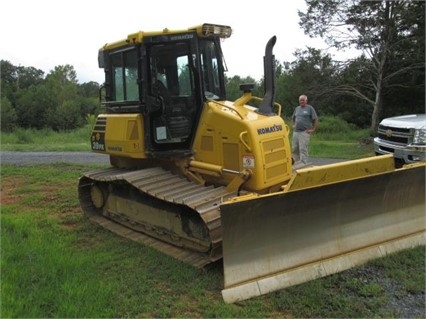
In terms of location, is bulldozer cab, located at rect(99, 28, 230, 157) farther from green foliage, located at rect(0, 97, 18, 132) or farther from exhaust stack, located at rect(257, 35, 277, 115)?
green foliage, located at rect(0, 97, 18, 132)

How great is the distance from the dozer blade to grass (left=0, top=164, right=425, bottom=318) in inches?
5.7

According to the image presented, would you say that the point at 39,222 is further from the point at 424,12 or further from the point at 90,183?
the point at 424,12

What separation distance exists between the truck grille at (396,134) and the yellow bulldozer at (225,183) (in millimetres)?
3658

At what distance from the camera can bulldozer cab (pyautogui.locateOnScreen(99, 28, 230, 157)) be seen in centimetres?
578

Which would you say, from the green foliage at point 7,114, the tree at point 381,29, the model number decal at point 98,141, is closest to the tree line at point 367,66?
the tree at point 381,29

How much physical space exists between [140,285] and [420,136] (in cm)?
660

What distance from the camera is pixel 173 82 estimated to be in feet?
19.4

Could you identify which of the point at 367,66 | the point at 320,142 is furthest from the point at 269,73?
the point at 367,66

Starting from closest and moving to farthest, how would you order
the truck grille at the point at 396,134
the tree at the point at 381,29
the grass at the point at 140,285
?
the grass at the point at 140,285
the truck grille at the point at 396,134
the tree at the point at 381,29

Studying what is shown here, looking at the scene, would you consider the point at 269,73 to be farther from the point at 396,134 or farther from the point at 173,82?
the point at 396,134

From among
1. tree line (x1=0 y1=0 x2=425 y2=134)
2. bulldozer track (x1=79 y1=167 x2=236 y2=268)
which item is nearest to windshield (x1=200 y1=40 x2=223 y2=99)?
bulldozer track (x1=79 y1=167 x2=236 y2=268)

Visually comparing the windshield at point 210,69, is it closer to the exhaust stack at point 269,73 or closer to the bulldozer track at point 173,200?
the exhaust stack at point 269,73

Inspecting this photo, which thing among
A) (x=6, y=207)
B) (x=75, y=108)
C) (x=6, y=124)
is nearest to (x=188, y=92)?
(x=6, y=207)

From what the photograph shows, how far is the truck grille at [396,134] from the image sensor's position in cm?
913
